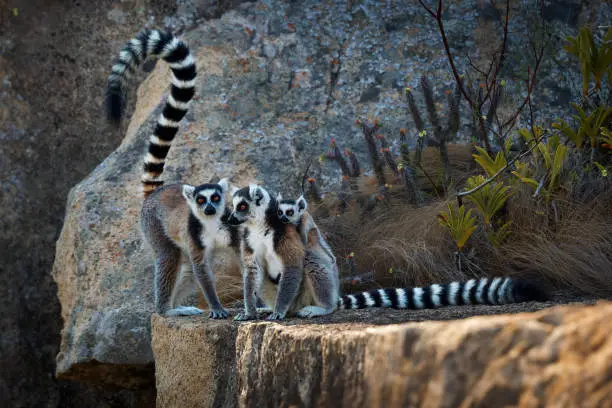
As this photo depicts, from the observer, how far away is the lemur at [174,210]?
14.6ft

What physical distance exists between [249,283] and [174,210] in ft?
2.80

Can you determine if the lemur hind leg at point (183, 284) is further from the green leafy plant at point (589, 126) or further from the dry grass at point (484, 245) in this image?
the green leafy plant at point (589, 126)

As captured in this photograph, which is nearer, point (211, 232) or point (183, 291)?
point (211, 232)

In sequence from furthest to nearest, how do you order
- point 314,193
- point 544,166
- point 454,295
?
1. point 314,193
2. point 544,166
3. point 454,295

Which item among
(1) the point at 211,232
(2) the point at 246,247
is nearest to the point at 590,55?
(2) the point at 246,247

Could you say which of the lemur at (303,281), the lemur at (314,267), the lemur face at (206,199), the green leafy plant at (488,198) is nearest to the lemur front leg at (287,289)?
the lemur at (303,281)

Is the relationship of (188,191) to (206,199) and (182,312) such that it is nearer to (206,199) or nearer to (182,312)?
(206,199)

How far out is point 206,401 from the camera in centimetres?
380

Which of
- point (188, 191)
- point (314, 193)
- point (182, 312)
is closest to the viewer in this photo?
point (188, 191)

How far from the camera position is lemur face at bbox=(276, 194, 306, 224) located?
13.8ft

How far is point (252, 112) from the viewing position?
7137mm

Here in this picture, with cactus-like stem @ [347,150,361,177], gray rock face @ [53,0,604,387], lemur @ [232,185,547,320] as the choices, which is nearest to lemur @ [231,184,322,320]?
lemur @ [232,185,547,320]

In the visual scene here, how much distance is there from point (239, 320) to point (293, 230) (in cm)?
62

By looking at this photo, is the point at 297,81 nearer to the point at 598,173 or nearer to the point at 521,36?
the point at 521,36
